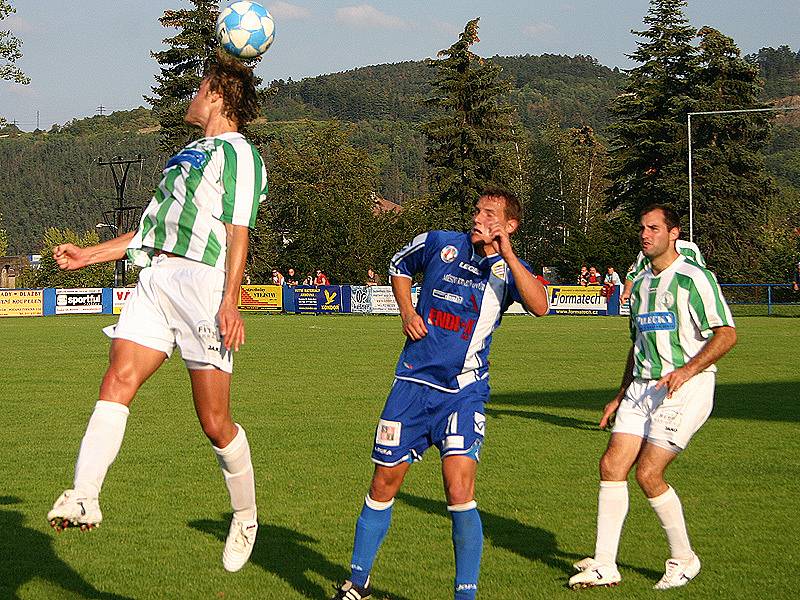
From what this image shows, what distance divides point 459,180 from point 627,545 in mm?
66202

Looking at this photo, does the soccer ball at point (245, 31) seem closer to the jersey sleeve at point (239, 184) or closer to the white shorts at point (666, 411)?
the jersey sleeve at point (239, 184)

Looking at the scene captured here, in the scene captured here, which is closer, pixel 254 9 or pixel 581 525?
pixel 254 9

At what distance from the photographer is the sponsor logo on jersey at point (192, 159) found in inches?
216

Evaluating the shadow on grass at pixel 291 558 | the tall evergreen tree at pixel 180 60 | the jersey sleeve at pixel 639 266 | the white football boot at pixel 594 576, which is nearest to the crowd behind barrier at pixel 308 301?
the tall evergreen tree at pixel 180 60

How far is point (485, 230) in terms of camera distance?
5.80 meters

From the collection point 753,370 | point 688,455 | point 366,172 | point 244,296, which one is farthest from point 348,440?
point 366,172

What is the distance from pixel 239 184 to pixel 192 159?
0.86ft

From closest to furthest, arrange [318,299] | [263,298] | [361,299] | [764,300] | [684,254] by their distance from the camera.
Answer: [684,254] < [361,299] < [764,300] < [318,299] < [263,298]

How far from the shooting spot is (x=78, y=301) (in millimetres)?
45938

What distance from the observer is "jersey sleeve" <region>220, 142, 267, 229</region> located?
546 centimetres

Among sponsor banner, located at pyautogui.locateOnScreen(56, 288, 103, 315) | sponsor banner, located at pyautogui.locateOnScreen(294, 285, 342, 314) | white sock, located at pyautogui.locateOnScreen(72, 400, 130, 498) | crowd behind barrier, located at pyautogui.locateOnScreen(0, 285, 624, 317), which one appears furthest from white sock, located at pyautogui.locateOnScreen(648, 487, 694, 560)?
sponsor banner, located at pyautogui.locateOnScreen(56, 288, 103, 315)

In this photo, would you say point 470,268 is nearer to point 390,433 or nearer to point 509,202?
point 509,202

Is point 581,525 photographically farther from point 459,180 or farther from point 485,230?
point 459,180

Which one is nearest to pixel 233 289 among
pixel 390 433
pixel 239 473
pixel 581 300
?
pixel 239 473
